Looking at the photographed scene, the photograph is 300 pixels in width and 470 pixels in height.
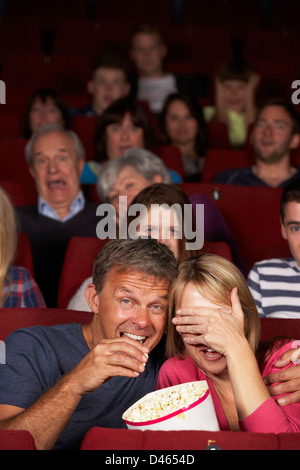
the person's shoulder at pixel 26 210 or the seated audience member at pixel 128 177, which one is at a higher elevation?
the seated audience member at pixel 128 177

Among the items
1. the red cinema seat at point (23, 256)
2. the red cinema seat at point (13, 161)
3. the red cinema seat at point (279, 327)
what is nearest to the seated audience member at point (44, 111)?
the red cinema seat at point (13, 161)

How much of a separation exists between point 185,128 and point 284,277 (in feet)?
3.44

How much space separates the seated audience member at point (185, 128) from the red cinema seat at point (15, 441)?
5.67ft

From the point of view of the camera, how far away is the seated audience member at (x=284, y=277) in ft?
4.53

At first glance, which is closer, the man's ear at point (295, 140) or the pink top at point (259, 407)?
the pink top at point (259, 407)

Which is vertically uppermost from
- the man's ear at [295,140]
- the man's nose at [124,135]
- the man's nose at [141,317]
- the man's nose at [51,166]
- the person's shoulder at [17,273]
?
the man's nose at [124,135]

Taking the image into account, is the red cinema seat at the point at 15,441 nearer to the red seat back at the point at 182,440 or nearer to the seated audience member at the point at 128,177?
the red seat back at the point at 182,440

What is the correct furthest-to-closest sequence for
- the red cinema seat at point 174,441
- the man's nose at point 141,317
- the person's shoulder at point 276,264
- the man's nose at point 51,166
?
the man's nose at point 51,166, the person's shoulder at point 276,264, the man's nose at point 141,317, the red cinema seat at point 174,441

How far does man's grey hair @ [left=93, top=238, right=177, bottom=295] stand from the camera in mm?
972

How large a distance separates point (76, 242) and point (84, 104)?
4.48ft

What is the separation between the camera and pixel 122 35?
3121 mm

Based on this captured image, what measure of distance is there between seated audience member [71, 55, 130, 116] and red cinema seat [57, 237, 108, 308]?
1186 mm

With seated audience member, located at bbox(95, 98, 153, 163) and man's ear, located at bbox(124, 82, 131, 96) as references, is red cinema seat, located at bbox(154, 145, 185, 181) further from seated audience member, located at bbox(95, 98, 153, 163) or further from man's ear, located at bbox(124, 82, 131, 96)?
man's ear, located at bbox(124, 82, 131, 96)

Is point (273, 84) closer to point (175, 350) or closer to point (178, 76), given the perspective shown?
point (178, 76)
